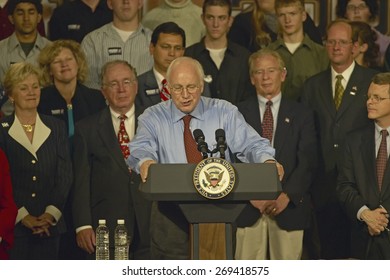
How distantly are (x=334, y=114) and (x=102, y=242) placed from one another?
1738 millimetres

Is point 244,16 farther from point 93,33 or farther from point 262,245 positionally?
point 262,245

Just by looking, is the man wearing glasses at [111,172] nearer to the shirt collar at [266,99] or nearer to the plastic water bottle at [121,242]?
the plastic water bottle at [121,242]

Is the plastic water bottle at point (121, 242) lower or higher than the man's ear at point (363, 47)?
lower

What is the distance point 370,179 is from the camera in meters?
7.86

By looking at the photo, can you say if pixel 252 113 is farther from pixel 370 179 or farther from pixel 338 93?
pixel 370 179

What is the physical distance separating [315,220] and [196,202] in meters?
2.32

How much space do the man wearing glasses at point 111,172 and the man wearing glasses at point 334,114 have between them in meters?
1.14

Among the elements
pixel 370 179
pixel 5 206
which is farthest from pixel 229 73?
pixel 5 206

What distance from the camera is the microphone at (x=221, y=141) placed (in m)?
6.26

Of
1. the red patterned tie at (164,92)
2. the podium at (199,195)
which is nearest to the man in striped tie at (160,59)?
the red patterned tie at (164,92)

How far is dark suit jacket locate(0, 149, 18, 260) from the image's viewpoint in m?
7.39

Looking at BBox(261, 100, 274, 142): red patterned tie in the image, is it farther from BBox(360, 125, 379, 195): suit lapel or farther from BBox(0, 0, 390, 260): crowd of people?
BBox(360, 125, 379, 195): suit lapel
